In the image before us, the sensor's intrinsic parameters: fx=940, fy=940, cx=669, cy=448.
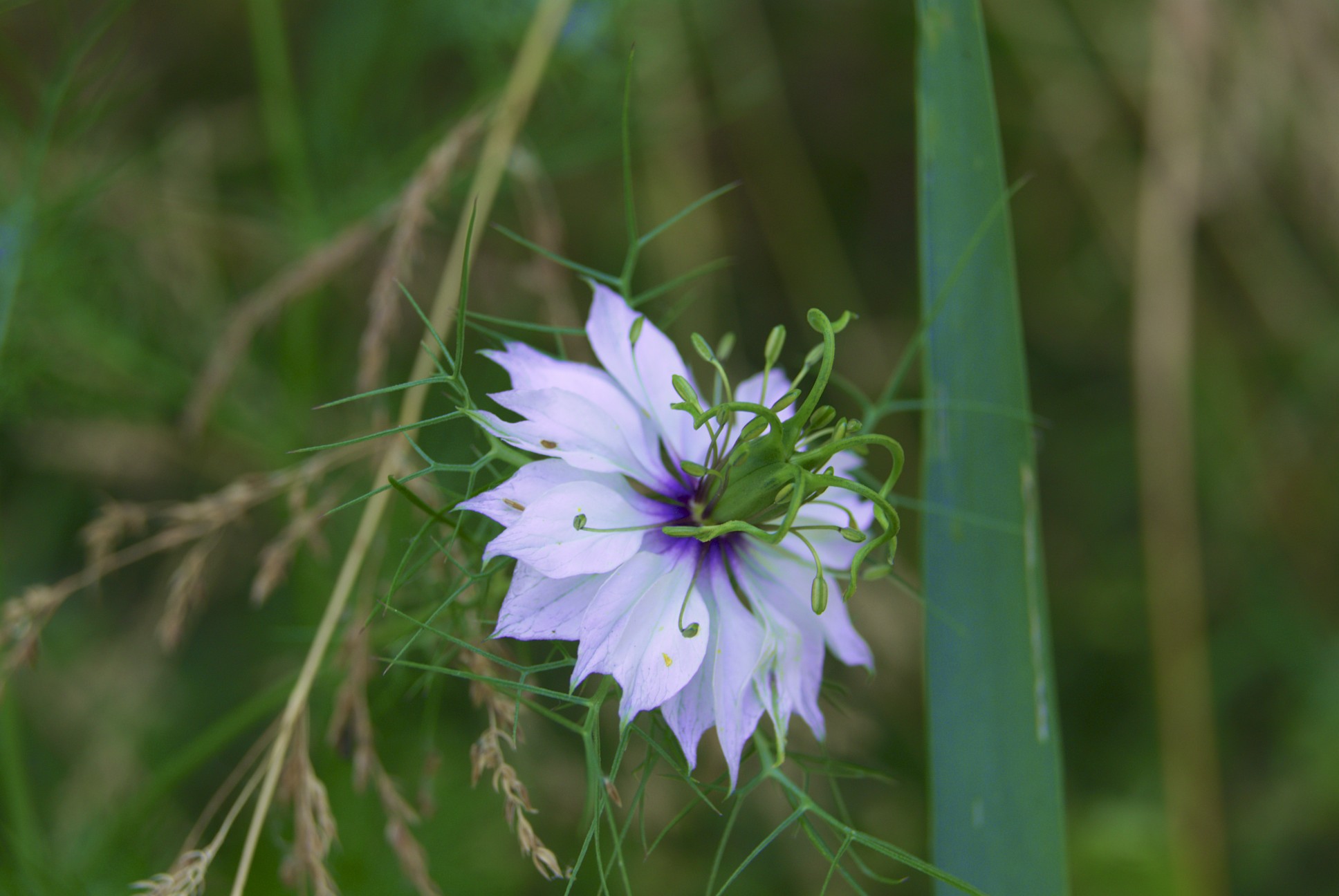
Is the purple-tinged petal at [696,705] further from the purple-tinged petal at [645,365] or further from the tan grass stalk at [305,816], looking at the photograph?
the tan grass stalk at [305,816]

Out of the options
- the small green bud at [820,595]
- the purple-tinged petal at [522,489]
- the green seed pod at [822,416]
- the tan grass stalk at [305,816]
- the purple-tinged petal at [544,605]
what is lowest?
the tan grass stalk at [305,816]

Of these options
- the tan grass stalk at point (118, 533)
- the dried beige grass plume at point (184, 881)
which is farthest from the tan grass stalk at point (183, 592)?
the dried beige grass plume at point (184, 881)

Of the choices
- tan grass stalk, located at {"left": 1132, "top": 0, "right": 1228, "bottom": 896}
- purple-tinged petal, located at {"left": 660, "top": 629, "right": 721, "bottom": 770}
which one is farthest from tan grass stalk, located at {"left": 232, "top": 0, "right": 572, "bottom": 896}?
tan grass stalk, located at {"left": 1132, "top": 0, "right": 1228, "bottom": 896}

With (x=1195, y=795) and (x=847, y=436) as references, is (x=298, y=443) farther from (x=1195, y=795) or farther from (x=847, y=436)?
(x=1195, y=795)

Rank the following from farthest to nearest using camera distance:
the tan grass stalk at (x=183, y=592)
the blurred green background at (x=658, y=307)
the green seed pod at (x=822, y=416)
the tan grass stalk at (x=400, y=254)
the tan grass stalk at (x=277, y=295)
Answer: the blurred green background at (x=658, y=307) → the tan grass stalk at (x=277, y=295) → the tan grass stalk at (x=400, y=254) → the tan grass stalk at (x=183, y=592) → the green seed pod at (x=822, y=416)

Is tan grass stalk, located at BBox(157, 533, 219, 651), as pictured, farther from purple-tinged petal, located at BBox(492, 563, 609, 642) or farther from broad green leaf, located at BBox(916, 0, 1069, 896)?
broad green leaf, located at BBox(916, 0, 1069, 896)

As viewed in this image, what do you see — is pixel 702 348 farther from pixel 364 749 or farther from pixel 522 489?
pixel 364 749

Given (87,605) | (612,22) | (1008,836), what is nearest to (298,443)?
(87,605)
